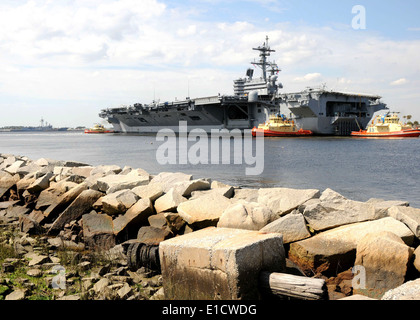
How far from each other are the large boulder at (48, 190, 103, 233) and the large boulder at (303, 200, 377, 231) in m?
3.92

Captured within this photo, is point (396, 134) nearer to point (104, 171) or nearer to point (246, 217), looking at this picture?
point (104, 171)

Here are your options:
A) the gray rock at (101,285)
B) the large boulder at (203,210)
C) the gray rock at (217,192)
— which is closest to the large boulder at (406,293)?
the large boulder at (203,210)

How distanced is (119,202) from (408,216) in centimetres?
423

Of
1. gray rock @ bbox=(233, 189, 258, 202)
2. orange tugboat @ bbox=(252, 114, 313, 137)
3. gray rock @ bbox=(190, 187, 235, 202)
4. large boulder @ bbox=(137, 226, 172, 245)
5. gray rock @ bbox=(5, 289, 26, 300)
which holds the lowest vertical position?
gray rock @ bbox=(5, 289, 26, 300)

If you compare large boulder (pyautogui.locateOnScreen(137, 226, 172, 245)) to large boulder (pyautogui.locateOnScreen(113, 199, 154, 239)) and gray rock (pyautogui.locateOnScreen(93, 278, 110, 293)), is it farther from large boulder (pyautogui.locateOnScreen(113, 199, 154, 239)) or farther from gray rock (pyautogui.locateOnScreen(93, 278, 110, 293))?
gray rock (pyautogui.locateOnScreen(93, 278, 110, 293))

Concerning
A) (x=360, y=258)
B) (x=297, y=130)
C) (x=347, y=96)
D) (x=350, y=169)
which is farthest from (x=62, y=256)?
(x=347, y=96)

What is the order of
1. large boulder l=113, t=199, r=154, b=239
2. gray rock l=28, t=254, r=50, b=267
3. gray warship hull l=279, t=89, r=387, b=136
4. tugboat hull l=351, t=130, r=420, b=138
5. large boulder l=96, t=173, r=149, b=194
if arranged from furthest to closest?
gray warship hull l=279, t=89, r=387, b=136 → tugboat hull l=351, t=130, r=420, b=138 → large boulder l=96, t=173, r=149, b=194 → large boulder l=113, t=199, r=154, b=239 → gray rock l=28, t=254, r=50, b=267

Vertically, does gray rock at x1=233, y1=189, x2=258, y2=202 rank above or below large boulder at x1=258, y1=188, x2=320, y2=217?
below

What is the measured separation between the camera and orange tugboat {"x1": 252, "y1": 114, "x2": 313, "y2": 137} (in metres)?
43.7

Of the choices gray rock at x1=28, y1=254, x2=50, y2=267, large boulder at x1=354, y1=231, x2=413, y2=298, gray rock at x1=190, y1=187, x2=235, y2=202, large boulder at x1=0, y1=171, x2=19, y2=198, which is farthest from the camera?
large boulder at x1=0, y1=171, x2=19, y2=198

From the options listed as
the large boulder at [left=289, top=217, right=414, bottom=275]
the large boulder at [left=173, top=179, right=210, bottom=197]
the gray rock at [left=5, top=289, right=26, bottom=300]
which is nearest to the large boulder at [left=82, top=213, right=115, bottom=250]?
the large boulder at [left=173, top=179, right=210, bottom=197]

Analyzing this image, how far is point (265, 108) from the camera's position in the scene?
47844 millimetres

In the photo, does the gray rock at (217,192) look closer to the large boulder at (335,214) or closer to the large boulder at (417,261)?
the large boulder at (335,214)
